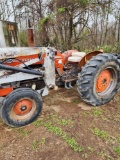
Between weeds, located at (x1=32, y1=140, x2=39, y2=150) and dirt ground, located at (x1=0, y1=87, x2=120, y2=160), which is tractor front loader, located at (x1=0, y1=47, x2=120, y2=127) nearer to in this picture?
dirt ground, located at (x1=0, y1=87, x2=120, y2=160)

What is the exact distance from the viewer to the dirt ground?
236 cm

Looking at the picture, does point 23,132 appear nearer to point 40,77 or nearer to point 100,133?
point 40,77

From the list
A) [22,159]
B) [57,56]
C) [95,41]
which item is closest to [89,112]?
[57,56]

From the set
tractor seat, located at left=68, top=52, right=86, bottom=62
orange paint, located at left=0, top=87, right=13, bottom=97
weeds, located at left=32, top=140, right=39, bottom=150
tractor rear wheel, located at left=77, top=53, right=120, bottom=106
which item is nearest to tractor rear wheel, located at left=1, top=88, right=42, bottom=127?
orange paint, located at left=0, top=87, right=13, bottom=97

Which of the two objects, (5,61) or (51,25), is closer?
(5,61)

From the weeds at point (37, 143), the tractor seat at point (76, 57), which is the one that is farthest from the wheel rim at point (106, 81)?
the weeds at point (37, 143)

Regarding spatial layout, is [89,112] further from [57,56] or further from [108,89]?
[57,56]

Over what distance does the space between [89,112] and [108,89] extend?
2.75 ft

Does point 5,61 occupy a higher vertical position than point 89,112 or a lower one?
higher

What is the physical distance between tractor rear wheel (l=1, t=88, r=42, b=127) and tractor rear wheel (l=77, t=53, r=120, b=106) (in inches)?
36.5

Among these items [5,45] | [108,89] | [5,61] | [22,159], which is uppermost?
[5,45]

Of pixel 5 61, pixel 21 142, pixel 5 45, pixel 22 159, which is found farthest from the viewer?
pixel 5 45

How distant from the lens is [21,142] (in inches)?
102

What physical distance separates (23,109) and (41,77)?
2.29 ft
